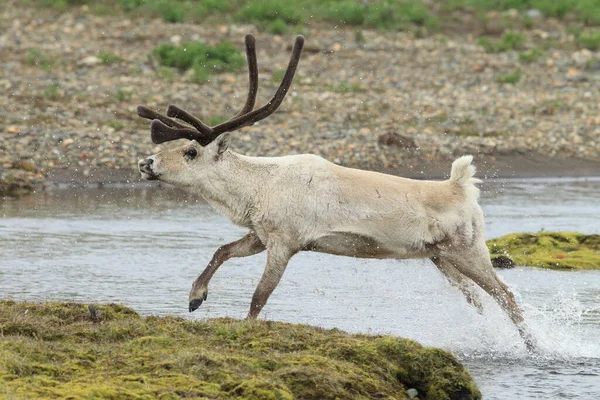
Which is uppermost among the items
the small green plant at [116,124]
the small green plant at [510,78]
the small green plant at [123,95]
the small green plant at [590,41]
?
the small green plant at [590,41]

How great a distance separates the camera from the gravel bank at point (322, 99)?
20453 mm

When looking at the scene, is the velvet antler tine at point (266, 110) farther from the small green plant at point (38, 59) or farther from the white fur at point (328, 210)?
the small green plant at point (38, 59)

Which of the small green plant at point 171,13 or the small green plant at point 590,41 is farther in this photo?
the small green plant at point 590,41

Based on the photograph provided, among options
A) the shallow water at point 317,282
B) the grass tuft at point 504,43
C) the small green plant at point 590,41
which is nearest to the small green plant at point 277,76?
the shallow water at point 317,282

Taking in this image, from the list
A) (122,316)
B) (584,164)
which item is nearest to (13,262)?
(122,316)

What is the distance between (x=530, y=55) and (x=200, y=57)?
7860mm

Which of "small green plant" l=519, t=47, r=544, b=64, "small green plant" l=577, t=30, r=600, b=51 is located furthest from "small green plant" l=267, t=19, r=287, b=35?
"small green plant" l=577, t=30, r=600, b=51

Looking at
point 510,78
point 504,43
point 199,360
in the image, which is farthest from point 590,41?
point 199,360

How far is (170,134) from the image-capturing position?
961 centimetres

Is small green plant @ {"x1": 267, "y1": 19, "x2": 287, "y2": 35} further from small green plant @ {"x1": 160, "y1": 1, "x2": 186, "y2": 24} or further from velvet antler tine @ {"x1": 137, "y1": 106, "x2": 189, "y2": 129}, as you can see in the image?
velvet antler tine @ {"x1": 137, "y1": 106, "x2": 189, "y2": 129}

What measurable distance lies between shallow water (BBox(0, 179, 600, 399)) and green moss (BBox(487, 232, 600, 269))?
1.40 ft

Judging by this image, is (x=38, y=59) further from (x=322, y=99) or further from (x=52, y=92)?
A: (x=322, y=99)

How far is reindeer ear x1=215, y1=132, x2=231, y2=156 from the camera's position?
9.67 meters

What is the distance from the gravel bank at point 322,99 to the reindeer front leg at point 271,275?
1038 centimetres
